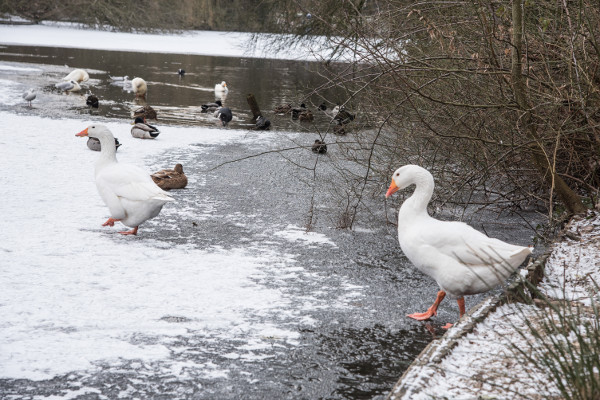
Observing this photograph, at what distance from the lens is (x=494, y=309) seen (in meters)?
4.41

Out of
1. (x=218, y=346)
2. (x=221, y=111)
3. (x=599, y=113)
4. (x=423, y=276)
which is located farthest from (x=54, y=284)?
(x=221, y=111)

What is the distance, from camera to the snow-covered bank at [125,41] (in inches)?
1390

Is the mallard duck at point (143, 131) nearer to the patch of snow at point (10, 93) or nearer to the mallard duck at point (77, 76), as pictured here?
the patch of snow at point (10, 93)

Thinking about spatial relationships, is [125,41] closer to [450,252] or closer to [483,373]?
[450,252]

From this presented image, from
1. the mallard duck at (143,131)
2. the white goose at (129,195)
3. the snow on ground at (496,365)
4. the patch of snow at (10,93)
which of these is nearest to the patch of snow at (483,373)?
the snow on ground at (496,365)

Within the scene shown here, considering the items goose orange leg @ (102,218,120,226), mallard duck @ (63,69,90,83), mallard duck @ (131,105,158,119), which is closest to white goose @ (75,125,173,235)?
goose orange leg @ (102,218,120,226)

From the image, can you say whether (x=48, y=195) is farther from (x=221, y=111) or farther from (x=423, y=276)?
(x=221, y=111)

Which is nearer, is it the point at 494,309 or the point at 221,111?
the point at 494,309

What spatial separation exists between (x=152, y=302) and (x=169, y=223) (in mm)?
2360

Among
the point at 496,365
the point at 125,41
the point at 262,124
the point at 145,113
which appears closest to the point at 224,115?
the point at 262,124

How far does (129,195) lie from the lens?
6516mm

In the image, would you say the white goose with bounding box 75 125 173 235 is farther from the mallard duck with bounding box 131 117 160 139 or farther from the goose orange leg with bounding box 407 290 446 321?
the mallard duck with bounding box 131 117 160 139

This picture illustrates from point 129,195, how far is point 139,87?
12735 mm

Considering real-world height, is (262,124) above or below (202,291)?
above
